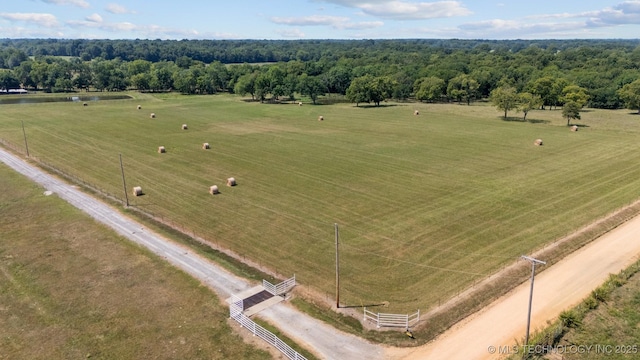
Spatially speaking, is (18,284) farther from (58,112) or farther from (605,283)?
(58,112)

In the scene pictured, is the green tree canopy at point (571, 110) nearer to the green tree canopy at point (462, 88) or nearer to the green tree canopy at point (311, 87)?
the green tree canopy at point (462, 88)

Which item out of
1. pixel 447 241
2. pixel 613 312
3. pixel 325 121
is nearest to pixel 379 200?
pixel 447 241

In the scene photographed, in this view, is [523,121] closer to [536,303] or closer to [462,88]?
[462,88]

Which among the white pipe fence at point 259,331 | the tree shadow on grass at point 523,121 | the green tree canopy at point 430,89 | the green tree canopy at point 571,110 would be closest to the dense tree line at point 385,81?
the green tree canopy at point 430,89

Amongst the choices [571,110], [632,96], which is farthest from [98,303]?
[632,96]

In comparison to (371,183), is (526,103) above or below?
above

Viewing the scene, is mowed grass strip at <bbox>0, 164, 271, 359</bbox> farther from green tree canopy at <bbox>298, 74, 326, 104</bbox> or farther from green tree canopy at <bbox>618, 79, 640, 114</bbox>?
green tree canopy at <bbox>618, 79, 640, 114</bbox>
